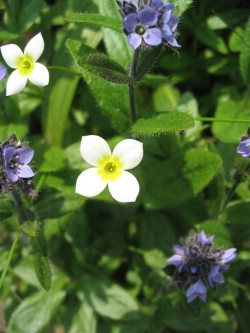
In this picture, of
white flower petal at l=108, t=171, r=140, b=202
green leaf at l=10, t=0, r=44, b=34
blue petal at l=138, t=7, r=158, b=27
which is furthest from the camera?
green leaf at l=10, t=0, r=44, b=34

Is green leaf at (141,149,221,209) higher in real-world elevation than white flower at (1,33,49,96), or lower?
lower

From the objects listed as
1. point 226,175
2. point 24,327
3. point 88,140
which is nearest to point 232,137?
point 226,175

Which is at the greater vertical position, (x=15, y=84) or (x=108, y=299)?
(x=15, y=84)

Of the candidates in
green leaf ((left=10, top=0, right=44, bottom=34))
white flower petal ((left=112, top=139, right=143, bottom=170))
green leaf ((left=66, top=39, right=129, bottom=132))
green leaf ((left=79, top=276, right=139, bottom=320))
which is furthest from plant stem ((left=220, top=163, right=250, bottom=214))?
green leaf ((left=10, top=0, right=44, bottom=34))

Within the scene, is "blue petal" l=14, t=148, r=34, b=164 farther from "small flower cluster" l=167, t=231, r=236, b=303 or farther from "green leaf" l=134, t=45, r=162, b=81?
"small flower cluster" l=167, t=231, r=236, b=303

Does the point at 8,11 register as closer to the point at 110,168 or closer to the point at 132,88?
the point at 132,88

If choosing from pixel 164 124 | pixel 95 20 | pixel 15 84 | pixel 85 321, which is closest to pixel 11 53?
pixel 15 84

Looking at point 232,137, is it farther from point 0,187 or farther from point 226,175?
point 0,187

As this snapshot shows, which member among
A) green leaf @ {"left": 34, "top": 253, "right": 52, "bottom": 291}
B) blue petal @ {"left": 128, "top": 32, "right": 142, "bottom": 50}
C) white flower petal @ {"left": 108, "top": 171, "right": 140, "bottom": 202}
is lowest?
green leaf @ {"left": 34, "top": 253, "right": 52, "bottom": 291}
